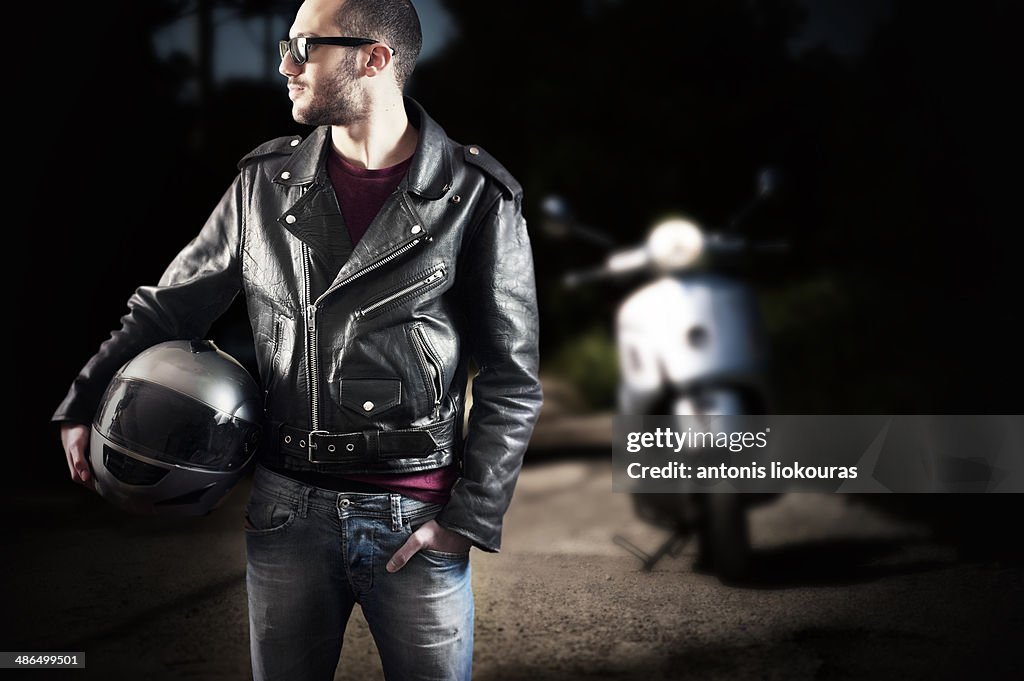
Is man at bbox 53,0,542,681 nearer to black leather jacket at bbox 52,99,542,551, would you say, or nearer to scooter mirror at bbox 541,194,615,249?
black leather jacket at bbox 52,99,542,551

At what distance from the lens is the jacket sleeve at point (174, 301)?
187cm

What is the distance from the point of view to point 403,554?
1702 millimetres

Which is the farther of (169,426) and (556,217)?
(556,217)

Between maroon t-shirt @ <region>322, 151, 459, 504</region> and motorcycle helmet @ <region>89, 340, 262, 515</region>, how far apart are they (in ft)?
0.79

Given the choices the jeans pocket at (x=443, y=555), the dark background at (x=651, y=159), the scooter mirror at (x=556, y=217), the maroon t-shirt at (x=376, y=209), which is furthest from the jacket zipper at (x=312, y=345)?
the dark background at (x=651, y=159)

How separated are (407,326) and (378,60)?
1.58ft

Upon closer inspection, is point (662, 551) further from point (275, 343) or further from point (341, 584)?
point (275, 343)

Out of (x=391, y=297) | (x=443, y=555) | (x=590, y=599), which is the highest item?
(x=391, y=297)

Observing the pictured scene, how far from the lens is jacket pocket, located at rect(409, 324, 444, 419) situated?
1.75m

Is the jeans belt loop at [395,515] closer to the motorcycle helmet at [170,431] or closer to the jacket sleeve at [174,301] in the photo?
the motorcycle helmet at [170,431]

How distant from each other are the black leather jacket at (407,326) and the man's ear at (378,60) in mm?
124

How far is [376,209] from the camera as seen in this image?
180 cm

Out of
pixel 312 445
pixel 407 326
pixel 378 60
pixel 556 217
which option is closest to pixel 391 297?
pixel 407 326

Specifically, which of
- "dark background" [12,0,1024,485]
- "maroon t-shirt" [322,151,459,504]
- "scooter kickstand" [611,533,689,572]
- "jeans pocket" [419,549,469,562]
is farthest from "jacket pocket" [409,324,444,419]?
"scooter kickstand" [611,533,689,572]
